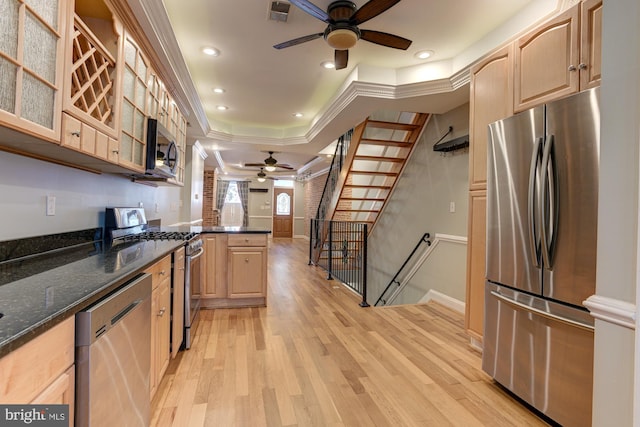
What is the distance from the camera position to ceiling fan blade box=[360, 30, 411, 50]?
2342 mm

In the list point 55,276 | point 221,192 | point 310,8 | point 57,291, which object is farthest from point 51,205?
point 221,192

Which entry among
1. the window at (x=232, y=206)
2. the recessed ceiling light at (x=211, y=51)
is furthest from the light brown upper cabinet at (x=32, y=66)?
the window at (x=232, y=206)

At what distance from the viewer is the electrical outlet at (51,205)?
5.85 ft

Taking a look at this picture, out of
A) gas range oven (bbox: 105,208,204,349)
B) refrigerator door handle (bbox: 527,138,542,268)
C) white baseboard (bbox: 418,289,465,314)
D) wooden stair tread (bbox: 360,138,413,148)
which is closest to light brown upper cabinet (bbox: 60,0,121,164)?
gas range oven (bbox: 105,208,204,349)

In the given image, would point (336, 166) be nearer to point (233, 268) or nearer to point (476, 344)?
point (233, 268)

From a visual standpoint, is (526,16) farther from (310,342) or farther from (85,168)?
(85,168)

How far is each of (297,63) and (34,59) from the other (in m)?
2.50

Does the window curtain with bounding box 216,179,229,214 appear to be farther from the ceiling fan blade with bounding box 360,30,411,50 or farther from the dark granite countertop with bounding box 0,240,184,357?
the dark granite countertop with bounding box 0,240,184,357

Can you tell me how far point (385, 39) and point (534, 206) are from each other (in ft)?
5.50

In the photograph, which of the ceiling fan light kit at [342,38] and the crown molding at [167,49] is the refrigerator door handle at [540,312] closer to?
the ceiling fan light kit at [342,38]

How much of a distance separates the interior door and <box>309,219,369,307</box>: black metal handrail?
5.99m

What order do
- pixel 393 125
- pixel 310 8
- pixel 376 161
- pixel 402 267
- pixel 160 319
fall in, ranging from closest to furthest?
pixel 160 319 < pixel 310 8 < pixel 393 125 < pixel 402 267 < pixel 376 161

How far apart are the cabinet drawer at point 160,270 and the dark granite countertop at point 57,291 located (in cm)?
8

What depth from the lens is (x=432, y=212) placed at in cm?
420
